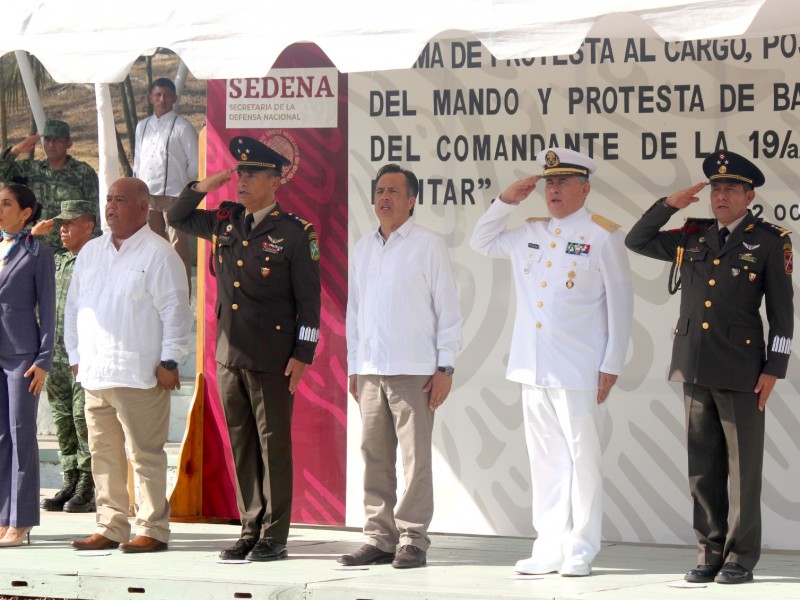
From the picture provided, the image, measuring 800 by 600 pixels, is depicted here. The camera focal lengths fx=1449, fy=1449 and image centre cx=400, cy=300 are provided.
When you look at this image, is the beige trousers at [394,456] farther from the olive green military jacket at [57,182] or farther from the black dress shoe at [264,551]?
the olive green military jacket at [57,182]

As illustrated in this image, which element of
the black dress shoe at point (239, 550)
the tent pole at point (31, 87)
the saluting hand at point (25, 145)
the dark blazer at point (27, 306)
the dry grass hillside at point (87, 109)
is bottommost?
the black dress shoe at point (239, 550)

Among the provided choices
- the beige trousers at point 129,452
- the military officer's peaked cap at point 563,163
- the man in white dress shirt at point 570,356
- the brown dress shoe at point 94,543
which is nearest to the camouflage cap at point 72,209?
the beige trousers at point 129,452

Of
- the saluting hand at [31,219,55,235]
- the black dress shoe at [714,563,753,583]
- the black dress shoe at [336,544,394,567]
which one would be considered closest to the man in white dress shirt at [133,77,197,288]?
the saluting hand at [31,219,55,235]

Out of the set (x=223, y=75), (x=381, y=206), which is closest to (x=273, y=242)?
(x=381, y=206)

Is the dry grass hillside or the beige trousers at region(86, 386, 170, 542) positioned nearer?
the beige trousers at region(86, 386, 170, 542)

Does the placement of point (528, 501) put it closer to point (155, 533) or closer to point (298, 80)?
point (155, 533)

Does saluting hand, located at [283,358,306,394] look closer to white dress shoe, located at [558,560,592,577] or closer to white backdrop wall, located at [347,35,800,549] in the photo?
white backdrop wall, located at [347,35,800,549]

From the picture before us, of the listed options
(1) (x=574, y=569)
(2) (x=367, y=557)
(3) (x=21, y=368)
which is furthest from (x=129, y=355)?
(1) (x=574, y=569)

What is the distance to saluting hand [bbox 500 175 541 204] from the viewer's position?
6.47 meters

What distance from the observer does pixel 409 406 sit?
6598 millimetres

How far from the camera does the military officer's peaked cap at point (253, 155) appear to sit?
22.3ft

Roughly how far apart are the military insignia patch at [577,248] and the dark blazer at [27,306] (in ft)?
8.86

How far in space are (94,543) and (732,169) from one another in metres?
3.52

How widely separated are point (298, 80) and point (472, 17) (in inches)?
91.5
